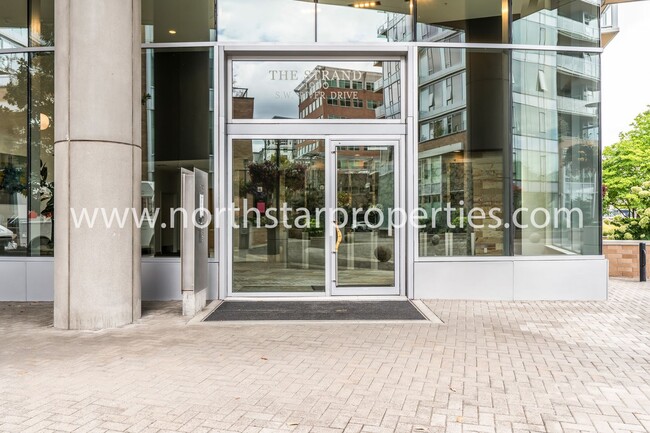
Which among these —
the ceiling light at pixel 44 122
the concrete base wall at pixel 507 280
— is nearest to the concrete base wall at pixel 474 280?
the concrete base wall at pixel 507 280

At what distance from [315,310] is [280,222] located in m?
1.93

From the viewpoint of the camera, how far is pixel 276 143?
9.04 metres

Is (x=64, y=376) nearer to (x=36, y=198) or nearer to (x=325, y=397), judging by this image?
(x=325, y=397)

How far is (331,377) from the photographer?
4645mm

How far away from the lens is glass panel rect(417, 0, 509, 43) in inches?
357

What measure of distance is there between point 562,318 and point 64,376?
6.58 m

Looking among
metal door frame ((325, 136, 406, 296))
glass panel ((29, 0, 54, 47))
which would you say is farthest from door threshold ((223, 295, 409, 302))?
glass panel ((29, 0, 54, 47))

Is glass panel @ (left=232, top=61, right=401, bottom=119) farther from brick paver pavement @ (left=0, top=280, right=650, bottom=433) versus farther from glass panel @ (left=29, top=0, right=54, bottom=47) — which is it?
brick paver pavement @ (left=0, top=280, right=650, bottom=433)

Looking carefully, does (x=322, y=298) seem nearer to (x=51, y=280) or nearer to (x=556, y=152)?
(x=51, y=280)

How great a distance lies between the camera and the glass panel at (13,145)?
914cm

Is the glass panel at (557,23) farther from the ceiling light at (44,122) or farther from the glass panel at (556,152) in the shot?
the ceiling light at (44,122)

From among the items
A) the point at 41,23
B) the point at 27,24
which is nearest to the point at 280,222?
the point at 41,23

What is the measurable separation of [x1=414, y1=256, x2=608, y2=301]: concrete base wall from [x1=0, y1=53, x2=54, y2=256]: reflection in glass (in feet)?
23.0

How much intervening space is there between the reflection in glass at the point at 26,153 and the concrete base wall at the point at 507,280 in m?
7.02
